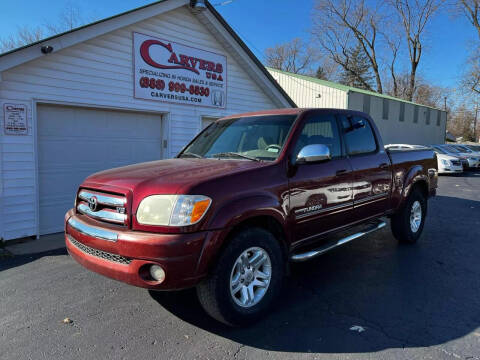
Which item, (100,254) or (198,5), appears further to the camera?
(198,5)

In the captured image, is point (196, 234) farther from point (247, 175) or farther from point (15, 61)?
point (15, 61)

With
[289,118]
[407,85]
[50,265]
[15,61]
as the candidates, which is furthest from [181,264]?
[407,85]

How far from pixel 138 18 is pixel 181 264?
6137mm

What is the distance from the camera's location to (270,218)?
3.24 metres

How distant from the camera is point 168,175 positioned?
3000mm

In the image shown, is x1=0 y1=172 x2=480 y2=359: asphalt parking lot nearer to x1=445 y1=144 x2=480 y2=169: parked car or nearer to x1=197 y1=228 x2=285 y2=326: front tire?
x1=197 y1=228 x2=285 y2=326: front tire

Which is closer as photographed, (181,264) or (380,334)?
(181,264)

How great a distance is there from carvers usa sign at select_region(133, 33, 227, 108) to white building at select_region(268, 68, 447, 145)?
14370mm

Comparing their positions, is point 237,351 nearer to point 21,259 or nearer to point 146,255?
point 146,255

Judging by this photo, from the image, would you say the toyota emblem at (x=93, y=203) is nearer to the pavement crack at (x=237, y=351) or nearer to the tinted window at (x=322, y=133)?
the pavement crack at (x=237, y=351)

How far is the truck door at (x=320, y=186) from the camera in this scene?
11.4 ft

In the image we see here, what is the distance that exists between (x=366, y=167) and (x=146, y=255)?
2948mm

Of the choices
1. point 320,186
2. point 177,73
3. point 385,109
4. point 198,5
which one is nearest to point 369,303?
point 320,186

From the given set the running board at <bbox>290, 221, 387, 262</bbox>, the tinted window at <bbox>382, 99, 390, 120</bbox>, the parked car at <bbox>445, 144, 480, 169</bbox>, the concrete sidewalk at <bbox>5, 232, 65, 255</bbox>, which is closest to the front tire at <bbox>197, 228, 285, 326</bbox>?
the running board at <bbox>290, 221, 387, 262</bbox>
